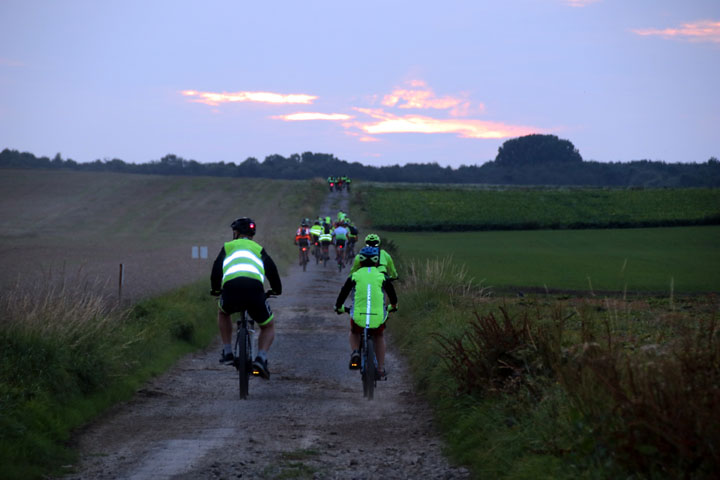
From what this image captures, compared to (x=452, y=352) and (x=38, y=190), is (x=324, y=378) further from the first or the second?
(x=38, y=190)

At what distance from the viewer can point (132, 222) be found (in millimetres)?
76375

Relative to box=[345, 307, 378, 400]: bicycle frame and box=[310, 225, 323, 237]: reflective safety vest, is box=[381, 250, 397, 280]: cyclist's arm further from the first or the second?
box=[310, 225, 323, 237]: reflective safety vest

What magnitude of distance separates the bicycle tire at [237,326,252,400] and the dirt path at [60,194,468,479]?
195mm

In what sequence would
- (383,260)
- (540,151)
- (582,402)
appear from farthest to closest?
(540,151) < (383,260) < (582,402)

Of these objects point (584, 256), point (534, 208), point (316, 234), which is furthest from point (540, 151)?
point (316, 234)

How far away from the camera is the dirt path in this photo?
7270 millimetres

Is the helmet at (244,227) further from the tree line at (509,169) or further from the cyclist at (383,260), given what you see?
the tree line at (509,169)

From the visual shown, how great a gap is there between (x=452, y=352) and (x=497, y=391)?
1.38m

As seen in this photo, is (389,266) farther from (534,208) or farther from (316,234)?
(534,208)

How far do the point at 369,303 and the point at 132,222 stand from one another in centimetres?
6850

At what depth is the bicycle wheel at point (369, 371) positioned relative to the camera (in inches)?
418

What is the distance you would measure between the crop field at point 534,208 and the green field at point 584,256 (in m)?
3.56

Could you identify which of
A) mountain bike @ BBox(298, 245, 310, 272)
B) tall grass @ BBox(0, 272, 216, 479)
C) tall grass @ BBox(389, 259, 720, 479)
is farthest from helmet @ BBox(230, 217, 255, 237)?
mountain bike @ BBox(298, 245, 310, 272)

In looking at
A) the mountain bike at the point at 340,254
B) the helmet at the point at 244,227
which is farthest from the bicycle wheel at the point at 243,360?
the mountain bike at the point at 340,254
